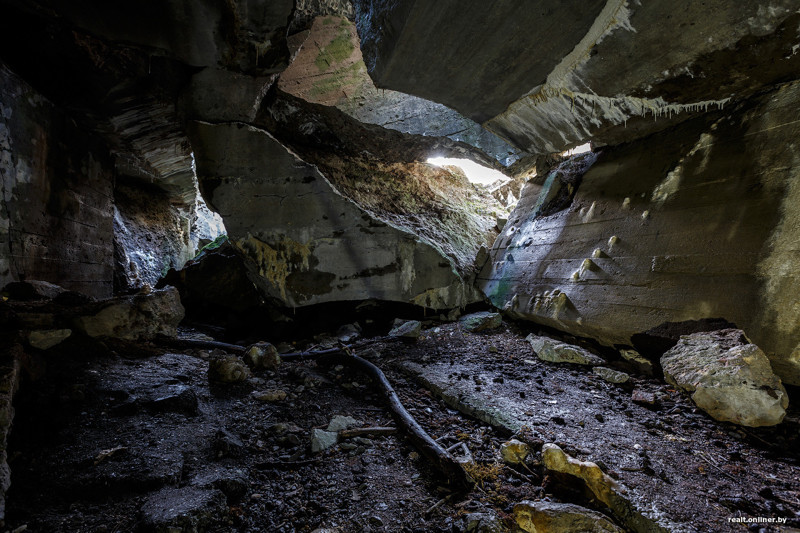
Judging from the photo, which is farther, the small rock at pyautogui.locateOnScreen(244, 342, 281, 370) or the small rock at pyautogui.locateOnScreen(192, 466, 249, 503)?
the small rock at pyautogui.locateOnScreen(244, 342, 281, 370)

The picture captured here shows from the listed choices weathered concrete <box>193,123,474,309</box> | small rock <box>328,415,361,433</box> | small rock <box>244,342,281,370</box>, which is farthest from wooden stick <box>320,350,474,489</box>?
weathered concrete <box>193,123,474,309</box>

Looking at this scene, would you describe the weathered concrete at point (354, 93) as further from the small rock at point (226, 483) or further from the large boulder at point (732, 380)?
the small rock at point (226, 483)

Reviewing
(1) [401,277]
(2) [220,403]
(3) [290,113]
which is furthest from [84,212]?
(1) [401,277]

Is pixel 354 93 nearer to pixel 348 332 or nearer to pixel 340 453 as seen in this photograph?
pixel 348 332

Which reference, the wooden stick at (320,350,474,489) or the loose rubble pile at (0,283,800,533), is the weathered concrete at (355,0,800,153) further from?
the wooden stick at (320,350,474,489)

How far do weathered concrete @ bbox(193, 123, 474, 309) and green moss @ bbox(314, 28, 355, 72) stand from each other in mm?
1232

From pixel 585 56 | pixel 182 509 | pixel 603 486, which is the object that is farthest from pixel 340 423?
pixel 585 56

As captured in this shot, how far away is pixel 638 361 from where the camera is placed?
8.86 ft

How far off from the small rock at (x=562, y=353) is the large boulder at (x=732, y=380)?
0.68 metres

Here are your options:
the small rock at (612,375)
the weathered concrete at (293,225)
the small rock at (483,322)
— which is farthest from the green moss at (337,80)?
the small rock at (612,375)

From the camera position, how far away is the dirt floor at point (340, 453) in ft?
4.33

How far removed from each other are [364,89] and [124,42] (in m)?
2.65

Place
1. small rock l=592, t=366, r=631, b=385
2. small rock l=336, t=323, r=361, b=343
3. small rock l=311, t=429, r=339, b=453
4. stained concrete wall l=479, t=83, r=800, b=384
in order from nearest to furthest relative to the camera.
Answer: small rock l=311, t=429, r=339, b=453 < stained concrete wall l=479, t=83, r=800, b=384 < small rock l=592, t=366, r=631, b=385 < small rock l=336, t=323, r=361, b=343

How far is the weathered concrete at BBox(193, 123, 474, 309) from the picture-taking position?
14.6 feet
